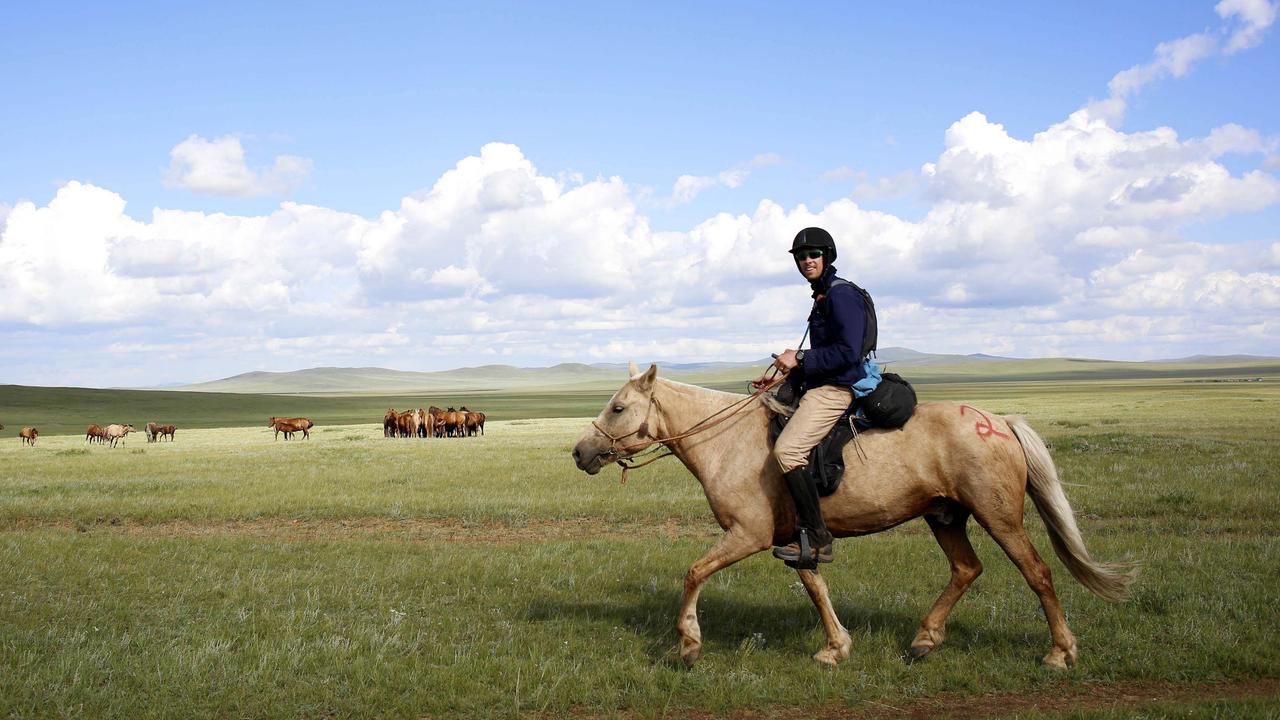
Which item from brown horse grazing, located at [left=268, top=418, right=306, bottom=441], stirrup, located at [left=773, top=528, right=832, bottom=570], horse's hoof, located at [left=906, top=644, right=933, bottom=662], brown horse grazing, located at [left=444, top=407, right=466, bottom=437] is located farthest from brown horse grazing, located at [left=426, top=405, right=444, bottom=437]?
horse's hoof, located at [left=906, top=644, right=933, bottom=662]

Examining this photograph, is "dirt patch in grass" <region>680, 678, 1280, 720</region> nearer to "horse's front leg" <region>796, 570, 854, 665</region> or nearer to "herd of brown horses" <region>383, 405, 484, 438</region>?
"horse's front leg" <region>796, 570, 854, 665</region>

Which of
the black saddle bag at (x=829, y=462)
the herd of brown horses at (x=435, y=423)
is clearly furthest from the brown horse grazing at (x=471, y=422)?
the black saddle bag at (x=829, y=462)

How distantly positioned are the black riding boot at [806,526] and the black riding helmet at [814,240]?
1.87m

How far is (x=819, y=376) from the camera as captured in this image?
24.7 ft

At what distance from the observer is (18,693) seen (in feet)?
20.7

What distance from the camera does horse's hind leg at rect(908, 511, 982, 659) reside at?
24.3 feet

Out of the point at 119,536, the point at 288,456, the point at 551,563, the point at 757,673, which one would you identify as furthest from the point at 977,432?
the point at 288,456

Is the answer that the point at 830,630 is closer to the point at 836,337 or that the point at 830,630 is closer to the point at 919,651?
the point at 919,651

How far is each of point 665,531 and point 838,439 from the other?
291 inches

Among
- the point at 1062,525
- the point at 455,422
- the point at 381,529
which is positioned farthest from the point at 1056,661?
the point at 455,422

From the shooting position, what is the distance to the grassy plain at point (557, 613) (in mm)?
6504

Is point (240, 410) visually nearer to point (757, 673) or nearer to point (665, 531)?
point (665, 531)

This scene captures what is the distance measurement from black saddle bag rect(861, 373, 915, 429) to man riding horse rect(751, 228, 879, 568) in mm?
94

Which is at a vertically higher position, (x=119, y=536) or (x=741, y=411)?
(x=741, y=411)
